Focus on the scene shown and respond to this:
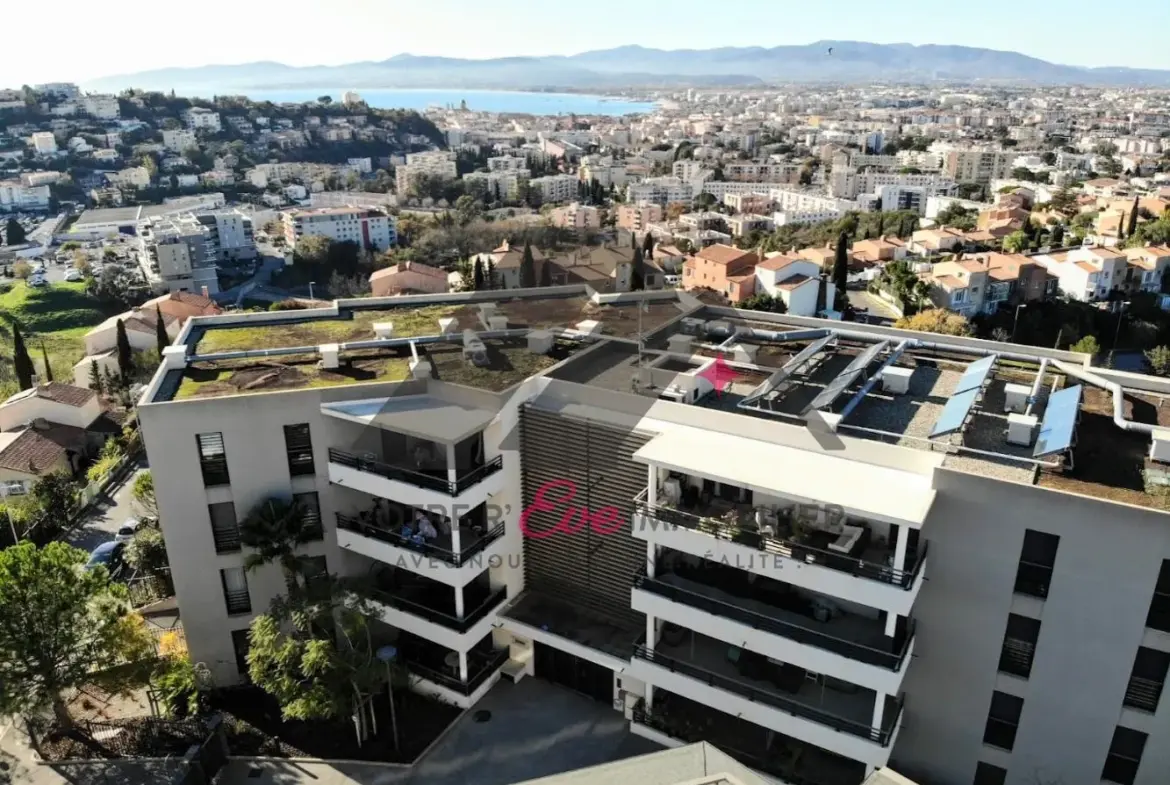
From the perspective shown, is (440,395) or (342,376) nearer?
(440,395)

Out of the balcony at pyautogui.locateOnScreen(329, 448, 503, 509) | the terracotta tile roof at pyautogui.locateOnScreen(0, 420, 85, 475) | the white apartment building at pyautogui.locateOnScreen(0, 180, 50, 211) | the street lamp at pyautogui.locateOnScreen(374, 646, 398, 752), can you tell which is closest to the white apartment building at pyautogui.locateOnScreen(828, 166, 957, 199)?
the terracotta tile roof at pyautogui.locateOnScreen(0, 420, 85, 475)

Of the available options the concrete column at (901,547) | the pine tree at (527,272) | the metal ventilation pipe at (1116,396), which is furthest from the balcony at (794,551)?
the pine tree at (527,272)

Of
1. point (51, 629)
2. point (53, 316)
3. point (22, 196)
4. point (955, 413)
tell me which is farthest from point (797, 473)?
point (22, 196)

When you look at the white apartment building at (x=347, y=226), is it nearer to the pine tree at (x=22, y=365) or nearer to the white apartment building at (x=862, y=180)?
the pine tree at (x=22, y=365)

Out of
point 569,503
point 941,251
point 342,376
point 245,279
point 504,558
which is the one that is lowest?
point 245,279

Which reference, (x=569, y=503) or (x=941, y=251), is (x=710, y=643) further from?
(x=941, y=251)

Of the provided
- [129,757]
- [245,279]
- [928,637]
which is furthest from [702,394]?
[245,279]

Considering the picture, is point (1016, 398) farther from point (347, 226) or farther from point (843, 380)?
point (347, 226)
